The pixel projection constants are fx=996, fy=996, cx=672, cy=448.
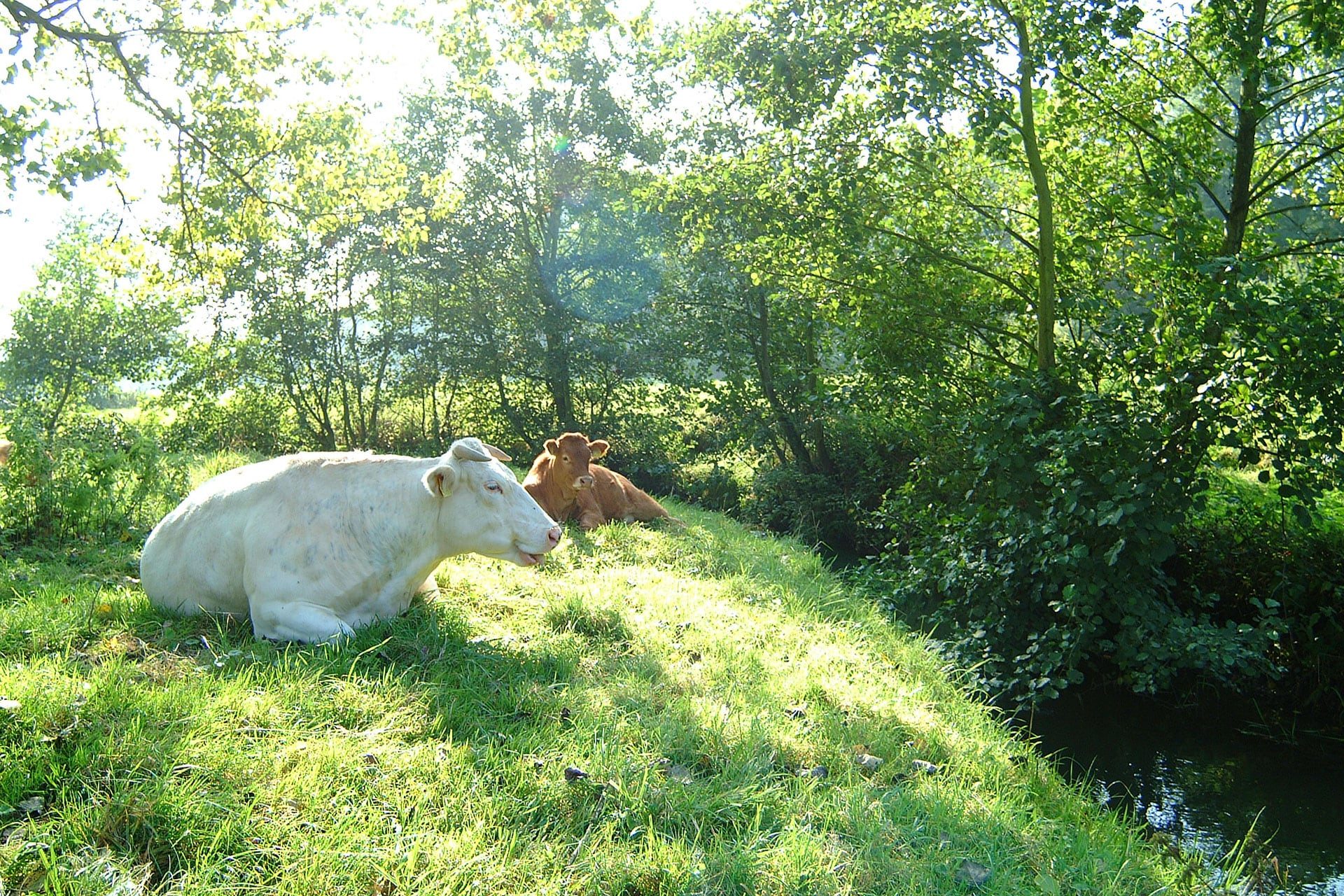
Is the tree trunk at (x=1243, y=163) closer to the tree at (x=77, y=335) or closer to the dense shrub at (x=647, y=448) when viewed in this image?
the dense shrub at (x=647, y=448)

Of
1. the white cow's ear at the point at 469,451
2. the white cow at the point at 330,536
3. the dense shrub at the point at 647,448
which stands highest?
the white cow's ear at the point at 469,451

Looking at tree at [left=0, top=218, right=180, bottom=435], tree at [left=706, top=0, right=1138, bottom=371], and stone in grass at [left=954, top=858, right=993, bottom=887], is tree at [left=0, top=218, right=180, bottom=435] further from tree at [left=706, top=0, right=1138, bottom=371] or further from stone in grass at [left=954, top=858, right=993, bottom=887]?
stone in grass at [left=954, top=858, right=993, bottom=887]

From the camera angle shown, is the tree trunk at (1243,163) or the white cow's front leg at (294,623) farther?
the tree trunk at (1243,163)

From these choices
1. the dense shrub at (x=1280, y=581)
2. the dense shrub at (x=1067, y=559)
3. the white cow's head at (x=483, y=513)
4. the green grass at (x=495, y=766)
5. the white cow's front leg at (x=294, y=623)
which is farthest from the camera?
the dense shrub at (x=1280, y=581)

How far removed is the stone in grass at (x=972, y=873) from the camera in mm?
3840

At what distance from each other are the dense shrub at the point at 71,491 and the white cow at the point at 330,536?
2.10m

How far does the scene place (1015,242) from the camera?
34.6 feet

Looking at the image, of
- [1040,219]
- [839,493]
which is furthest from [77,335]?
[1040,219]

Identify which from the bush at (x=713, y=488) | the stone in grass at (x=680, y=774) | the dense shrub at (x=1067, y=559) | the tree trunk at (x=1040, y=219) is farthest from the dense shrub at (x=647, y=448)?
the stone in grass at (x=680, y=774)

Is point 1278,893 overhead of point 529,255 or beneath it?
beneath

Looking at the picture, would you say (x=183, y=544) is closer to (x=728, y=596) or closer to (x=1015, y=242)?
(x=728, y=596)

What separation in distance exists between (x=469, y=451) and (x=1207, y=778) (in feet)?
18.9

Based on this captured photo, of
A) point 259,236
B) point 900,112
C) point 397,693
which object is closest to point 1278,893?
point 397,693

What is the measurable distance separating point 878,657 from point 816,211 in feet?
15.2
